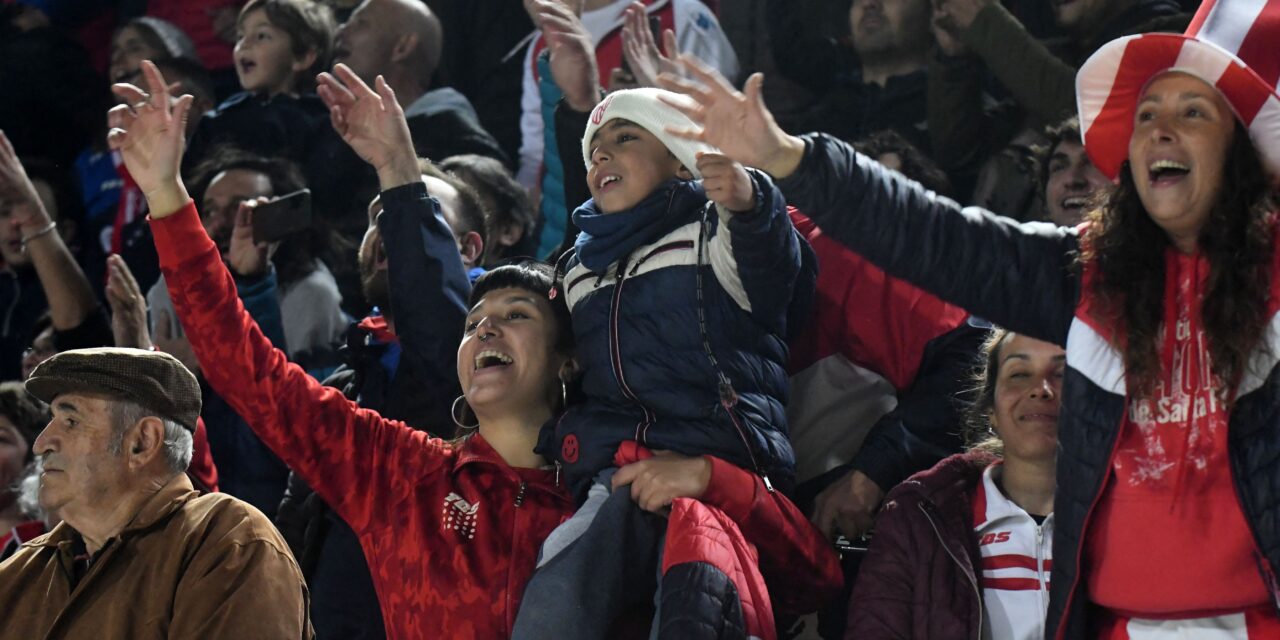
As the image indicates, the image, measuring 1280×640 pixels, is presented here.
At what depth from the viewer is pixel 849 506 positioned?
3709mm

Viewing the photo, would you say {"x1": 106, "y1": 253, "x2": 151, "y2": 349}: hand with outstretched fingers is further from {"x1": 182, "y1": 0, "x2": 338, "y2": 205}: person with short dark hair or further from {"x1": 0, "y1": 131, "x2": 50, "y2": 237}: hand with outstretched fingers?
{"x1": 182, "y1": 0, "x2": 338, "y2": 205}: person with short dark hair

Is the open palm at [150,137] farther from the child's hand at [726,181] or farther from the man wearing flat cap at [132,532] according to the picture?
the child's hand at [726,181]

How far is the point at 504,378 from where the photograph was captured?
3875 mm

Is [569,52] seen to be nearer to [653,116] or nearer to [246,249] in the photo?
[653,116]

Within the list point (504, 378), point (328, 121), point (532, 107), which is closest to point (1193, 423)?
point (504, 378)

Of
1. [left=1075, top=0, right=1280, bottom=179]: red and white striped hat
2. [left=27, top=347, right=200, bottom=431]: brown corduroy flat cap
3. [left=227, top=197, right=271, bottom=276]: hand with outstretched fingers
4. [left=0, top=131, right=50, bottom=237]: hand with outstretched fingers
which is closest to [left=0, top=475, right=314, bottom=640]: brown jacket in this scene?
[left=27, top=347, right=200, bottom=431]: brown corduroy flat cap

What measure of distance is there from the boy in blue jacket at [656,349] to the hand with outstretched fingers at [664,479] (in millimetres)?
23

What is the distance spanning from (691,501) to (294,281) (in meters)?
2.36

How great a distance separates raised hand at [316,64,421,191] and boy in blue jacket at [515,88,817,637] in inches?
23.5

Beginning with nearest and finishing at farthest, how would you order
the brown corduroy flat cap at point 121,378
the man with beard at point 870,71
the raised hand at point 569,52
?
1. the brown corduroy flat cap at point 121,378
2. the raised hand at point 569,52
3. the man with beard at point 870,71

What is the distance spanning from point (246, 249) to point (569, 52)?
3.78 ft

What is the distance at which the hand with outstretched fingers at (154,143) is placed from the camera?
3.77 metres

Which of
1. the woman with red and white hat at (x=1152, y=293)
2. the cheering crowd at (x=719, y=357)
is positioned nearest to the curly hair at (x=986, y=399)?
the cheering crowd at (x=719, y=357)

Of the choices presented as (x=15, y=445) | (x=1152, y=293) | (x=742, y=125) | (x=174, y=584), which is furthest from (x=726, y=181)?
(x=15, y=445)
